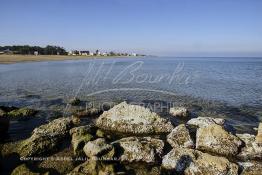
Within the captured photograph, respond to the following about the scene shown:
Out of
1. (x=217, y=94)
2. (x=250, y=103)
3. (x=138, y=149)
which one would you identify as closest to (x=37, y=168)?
(x=138, y=149)

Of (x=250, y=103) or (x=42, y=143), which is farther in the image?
(x=250, y=103)

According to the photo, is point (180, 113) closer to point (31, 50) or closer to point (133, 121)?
point (133, 121)

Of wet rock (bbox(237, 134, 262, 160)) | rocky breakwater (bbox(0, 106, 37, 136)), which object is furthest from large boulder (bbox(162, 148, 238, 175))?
rocky breakwater (bbox(0, 106, 37, 136))

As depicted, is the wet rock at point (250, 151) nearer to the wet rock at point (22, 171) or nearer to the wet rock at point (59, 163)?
the wet rock at point (59, 163)

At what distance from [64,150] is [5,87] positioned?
24937 mm

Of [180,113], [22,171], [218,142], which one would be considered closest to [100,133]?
[22,171]

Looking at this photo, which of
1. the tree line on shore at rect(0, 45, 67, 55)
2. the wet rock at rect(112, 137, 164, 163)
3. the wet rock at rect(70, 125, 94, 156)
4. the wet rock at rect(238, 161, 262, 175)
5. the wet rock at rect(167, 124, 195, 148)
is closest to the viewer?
the wet rock at rect(238, 161, 262, 175)

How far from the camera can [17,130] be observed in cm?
1602

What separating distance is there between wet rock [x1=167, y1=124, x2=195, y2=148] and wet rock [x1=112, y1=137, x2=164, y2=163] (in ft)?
2.86

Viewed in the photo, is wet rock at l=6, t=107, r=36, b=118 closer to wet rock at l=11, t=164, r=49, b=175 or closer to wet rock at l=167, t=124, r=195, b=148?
wet rock at l=11, t=164, r=49, b=175

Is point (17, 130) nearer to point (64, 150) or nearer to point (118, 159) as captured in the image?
point (64, 150)

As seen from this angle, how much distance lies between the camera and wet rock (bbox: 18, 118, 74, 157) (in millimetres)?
12414

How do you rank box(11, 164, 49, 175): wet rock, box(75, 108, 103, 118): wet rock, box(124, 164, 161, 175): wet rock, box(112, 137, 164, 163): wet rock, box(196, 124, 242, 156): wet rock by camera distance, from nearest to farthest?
box(11, 164, 49, 175): wet rock < box(124, 164, 161, 175): wet rock < box(112, 137, 164, 163): wet rock < box(196, 124, 242, 156): wet rock < box(75, 108, 103, 118): wet rock

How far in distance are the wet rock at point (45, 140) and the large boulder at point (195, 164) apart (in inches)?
205
